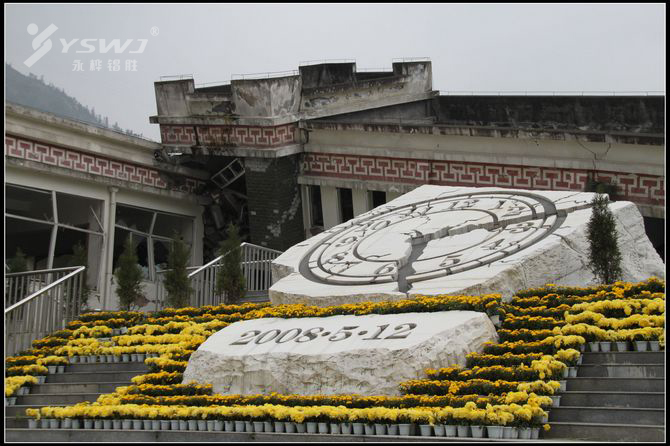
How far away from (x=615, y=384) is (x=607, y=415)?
0.62 metres

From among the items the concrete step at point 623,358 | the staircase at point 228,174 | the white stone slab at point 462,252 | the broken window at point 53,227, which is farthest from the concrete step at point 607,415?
the staircase at point 228,174

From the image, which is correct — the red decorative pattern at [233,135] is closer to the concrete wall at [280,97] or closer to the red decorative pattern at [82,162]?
the concrete wall at [280,97]

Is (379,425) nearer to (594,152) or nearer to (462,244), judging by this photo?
(462,244)

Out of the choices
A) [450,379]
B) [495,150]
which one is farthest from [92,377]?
[495,150]

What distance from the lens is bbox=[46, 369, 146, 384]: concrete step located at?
13.9 m

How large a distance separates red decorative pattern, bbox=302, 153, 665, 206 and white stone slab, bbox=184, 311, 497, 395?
7.41 m

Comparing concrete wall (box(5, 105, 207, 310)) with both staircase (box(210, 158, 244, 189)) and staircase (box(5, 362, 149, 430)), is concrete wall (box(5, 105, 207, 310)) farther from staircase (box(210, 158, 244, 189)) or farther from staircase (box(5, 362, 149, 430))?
staircase (box(5, 362, 149, 430))

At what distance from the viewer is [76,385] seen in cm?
1390

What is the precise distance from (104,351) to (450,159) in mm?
8744

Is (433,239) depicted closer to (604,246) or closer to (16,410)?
(604,246)

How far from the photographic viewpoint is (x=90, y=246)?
74.6ft

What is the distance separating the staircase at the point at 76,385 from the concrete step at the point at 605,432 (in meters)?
5.64

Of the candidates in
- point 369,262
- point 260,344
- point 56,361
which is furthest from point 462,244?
point 56,361

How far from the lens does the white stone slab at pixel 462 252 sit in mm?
13711
